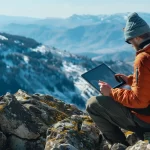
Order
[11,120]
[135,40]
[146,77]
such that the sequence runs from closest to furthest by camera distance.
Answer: [146,77] → [135,40] → [11,120]

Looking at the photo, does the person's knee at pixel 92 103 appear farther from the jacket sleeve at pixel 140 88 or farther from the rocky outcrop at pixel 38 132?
the jacket sleeve at pixel 140 88

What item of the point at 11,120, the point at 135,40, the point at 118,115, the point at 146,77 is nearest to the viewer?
the point at 146,77

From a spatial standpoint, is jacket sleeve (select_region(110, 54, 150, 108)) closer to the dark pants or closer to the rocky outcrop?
the dark pants

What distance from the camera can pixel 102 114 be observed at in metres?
11.6

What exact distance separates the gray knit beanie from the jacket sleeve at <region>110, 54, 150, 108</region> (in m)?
0.88

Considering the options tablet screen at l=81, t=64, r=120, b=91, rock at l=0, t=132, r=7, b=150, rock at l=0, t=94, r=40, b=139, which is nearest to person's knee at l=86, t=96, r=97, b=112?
tablet screen at l=81, t=64, r=120, b=91

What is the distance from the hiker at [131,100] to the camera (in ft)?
30.9

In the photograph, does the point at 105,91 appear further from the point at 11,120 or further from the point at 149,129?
the point at 11,120

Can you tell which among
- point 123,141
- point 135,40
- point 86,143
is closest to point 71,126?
point 86,143

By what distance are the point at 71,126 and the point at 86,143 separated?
31.0 inches

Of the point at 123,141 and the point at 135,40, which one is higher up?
the point at 135,40

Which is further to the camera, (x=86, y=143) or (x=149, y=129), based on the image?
(x=86, y=143)

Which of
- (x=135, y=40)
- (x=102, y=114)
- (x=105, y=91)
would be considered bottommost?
(x=102, y=114)

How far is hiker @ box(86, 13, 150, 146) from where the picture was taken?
942cm
